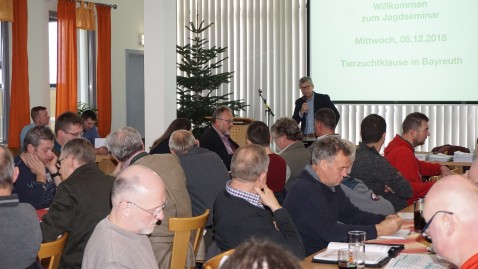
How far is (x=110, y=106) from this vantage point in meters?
13.0

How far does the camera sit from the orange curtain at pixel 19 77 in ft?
35.7

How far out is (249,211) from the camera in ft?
12.5

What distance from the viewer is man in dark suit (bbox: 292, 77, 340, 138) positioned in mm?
9930

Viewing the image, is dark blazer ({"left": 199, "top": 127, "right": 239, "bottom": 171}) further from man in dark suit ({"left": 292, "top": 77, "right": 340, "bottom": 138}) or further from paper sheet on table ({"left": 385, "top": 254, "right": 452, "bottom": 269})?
paper sheet on table ({"left": 385, "top": 254, "right": 452, "bottom": 269})

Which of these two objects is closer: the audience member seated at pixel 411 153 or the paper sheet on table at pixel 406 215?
the paper sheet on table at pixel 406 215

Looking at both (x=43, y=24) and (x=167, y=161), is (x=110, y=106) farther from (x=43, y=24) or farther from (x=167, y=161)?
(x=167, y=161)

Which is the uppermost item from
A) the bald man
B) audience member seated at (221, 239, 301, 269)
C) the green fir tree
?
the green fir tree

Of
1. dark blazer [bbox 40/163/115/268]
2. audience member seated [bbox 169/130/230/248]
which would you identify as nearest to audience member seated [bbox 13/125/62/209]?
audience member seated [bbox 169/130/230/248]

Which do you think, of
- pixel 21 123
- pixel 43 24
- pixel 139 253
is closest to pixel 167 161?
pixel 139 253

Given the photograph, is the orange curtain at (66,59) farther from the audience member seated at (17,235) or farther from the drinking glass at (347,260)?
the drinking glass at (347,260)

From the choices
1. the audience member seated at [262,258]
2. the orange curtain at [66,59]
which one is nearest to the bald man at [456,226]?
the audience member seated at [262,258]

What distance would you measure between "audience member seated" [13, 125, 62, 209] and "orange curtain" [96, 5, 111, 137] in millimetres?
7235

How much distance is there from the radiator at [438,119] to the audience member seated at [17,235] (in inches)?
334

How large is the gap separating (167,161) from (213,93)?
Result: 317 inches
